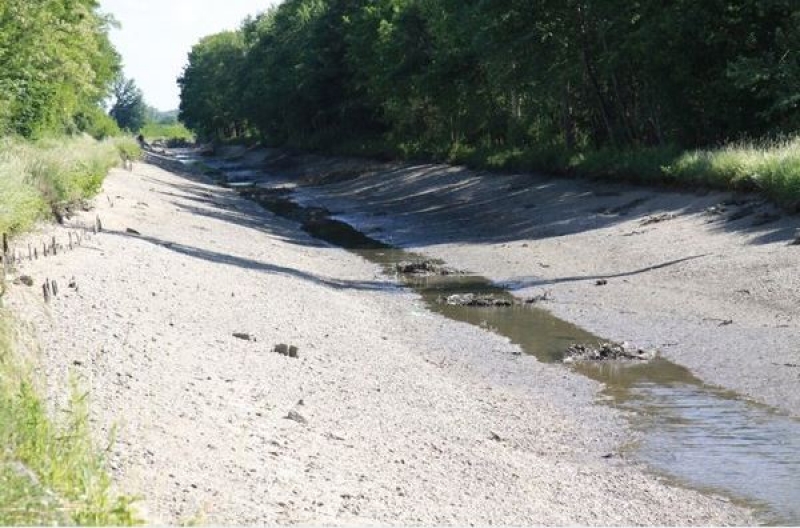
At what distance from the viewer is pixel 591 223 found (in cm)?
2784

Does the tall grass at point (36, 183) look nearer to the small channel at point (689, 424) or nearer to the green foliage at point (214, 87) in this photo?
the small channel at point (689, 424)

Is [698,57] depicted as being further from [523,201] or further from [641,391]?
[641,391]

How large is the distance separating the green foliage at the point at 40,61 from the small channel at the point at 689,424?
16034mm

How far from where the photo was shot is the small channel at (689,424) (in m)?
8.98

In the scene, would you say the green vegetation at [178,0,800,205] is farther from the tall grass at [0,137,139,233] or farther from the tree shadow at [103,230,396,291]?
the tall grass at [0,137,139,233]

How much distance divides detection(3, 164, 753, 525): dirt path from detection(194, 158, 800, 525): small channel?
0.34m

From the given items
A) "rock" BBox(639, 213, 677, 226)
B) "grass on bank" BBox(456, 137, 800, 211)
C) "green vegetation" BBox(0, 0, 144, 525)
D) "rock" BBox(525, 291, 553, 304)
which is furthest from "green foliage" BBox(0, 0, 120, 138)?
"grass on bank" BBox(456, 137, 800, 211)

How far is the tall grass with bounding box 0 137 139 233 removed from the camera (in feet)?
59.4

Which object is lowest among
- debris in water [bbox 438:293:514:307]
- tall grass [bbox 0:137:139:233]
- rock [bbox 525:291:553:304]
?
rock [bbox 525:291:553:304]

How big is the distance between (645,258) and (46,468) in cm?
1786

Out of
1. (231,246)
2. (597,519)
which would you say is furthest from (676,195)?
(597,519)

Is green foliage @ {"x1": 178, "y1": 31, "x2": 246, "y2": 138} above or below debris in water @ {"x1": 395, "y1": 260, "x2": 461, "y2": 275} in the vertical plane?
above

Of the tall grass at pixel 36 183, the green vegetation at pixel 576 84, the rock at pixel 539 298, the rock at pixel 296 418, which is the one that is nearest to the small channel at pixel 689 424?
the rock at pixel 539 298

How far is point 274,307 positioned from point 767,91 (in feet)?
58.4
